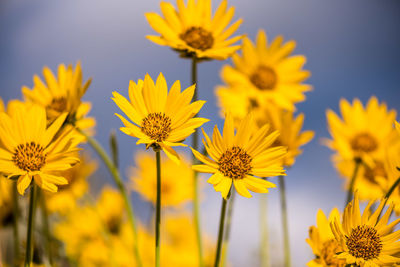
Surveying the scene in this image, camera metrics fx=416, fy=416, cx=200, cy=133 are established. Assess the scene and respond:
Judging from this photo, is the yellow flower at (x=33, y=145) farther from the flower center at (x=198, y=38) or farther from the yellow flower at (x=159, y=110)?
the flower center at (x=198, y=38)

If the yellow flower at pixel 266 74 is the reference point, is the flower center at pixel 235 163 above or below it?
below

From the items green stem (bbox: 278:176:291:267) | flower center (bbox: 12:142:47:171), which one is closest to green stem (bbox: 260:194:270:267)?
green stem (bbox: 278:176:291:267)

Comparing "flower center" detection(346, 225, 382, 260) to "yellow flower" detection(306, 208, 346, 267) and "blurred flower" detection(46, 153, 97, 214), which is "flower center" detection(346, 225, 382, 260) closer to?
"yellow flower" detection(306, 208, 346, 267)

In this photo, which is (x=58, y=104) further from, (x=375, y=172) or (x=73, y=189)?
(x=375, y=172)

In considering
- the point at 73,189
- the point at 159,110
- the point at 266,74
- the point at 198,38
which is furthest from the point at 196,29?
the point at 73,189

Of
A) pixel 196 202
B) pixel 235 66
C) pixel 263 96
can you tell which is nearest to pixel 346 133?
pixel 263 96

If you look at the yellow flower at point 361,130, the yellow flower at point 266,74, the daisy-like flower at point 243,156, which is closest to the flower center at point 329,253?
the daisy-like flower at point 243,156
